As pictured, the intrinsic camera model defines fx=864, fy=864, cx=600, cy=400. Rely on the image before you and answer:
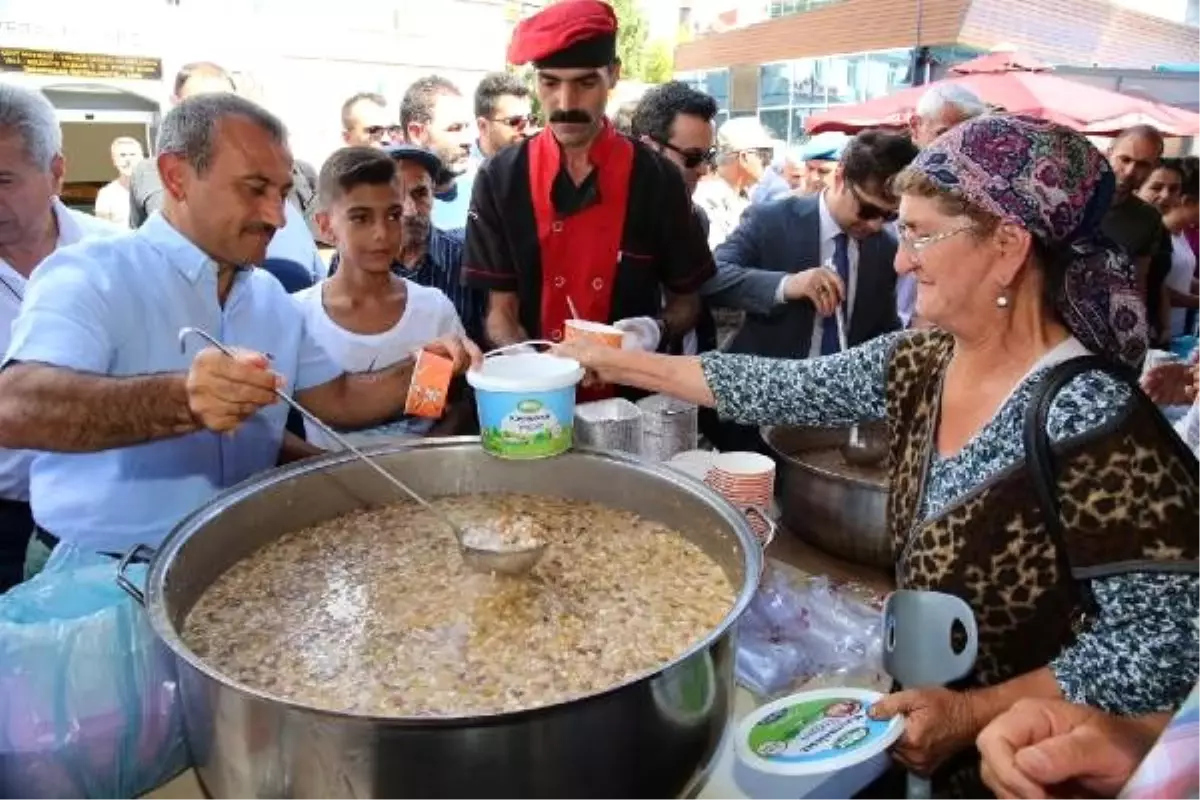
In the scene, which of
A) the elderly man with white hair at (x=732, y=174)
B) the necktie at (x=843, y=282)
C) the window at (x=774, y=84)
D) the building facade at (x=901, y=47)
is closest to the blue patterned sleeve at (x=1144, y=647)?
the necktie at (x=843, y=282)

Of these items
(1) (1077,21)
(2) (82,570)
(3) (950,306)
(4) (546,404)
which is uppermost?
(1) (1077,21)

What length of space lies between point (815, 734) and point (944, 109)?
11.1ft

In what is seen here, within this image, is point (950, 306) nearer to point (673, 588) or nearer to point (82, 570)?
point (673, 588)

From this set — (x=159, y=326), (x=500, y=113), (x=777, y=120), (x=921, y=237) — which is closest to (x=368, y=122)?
(x=500, y=113)

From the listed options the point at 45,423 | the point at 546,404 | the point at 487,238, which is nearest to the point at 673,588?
the point at 546,404

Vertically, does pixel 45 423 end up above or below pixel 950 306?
below

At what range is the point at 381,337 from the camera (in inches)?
98.7

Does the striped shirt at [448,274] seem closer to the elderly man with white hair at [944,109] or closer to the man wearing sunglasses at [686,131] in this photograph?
the man wearing sunglasses at [686,131]

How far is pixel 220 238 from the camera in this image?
6.13ft

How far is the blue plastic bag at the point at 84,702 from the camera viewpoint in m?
1.10

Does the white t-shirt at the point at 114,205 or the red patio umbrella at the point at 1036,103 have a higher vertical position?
the red patio umbrella at the point at 1036,103

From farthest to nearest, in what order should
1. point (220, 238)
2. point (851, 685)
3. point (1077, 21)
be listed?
point (1077, 21) → point (220, 238) → point (851, 685)

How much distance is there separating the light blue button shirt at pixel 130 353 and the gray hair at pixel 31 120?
816 mm

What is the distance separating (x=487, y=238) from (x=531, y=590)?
152cm
